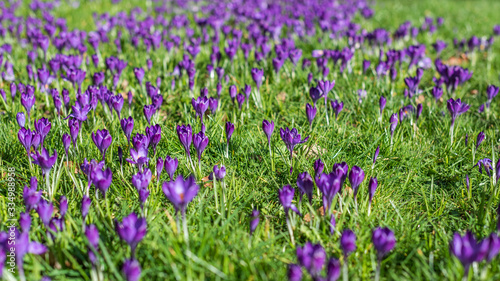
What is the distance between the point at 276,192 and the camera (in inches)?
117

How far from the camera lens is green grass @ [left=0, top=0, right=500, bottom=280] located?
2174mm

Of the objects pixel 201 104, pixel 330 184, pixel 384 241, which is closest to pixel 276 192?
pixel 330 184

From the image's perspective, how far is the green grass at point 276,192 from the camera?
2.17m

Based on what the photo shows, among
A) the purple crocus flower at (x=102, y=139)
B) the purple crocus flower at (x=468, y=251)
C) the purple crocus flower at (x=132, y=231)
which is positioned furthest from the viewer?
the purple crocus flower at (x=102, y=139)

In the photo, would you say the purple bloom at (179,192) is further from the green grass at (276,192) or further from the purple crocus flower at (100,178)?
the purple crocus flower at (100,178)

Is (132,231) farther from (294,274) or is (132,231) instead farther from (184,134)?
(184,134)

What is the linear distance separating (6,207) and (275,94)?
277 centimetres

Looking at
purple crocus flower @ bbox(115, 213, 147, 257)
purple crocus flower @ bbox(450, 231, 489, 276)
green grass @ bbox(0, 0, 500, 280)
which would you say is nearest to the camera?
purple crocus flower @ bbox(450, 231, 489, 276)

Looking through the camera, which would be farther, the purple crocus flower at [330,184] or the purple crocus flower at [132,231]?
the purple crocus flower at [330,184]

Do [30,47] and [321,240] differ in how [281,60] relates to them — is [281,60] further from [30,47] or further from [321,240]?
[30,47]

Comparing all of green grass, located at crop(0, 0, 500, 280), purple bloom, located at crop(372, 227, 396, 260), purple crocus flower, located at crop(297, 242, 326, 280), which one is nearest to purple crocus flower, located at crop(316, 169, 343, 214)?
green grass, located at crop(0, 0, 500, 280)

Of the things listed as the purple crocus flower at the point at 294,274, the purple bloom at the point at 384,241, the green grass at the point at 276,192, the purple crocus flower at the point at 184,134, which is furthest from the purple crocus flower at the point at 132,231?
the purple bloom at the point at 384,241

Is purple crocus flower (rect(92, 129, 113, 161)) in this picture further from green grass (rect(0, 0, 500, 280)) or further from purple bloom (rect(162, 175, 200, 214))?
purple bloom (rect(162, 175, 200, 214))

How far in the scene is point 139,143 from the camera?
106 inches
